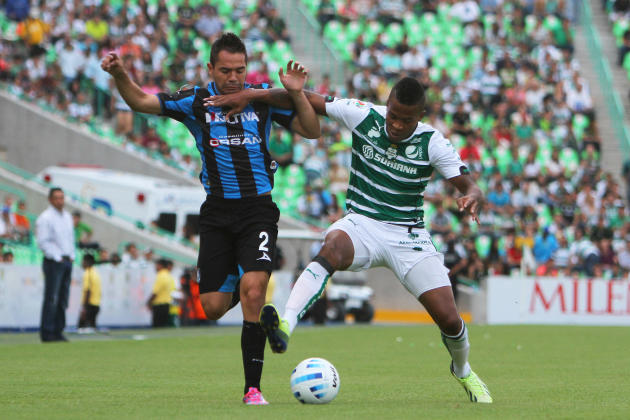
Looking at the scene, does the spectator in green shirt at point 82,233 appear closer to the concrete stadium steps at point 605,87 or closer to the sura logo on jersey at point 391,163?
the concrete stadium steps at point 605,87

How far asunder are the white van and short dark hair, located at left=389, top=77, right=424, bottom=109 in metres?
19.2

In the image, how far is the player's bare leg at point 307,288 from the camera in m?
7.64

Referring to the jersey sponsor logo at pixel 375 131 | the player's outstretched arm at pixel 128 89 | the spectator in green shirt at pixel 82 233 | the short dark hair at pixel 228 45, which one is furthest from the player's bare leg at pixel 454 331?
the spectator in green shirt at pixel 82 233

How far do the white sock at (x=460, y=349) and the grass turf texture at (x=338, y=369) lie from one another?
0.79 feet

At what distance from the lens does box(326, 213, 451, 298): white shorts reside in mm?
8742

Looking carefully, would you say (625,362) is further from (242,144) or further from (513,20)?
(513,20)

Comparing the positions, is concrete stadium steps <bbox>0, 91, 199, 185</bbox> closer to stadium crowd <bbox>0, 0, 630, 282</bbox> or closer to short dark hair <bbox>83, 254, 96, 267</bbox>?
stadium crowd <bbox>0, 0, 630, 282</bbox>

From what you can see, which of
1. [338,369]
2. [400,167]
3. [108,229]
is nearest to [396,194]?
[400,167]

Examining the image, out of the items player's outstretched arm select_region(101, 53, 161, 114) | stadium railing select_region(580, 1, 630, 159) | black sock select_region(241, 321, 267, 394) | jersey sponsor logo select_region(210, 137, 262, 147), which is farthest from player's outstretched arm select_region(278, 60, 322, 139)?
stadium railing select_region(580, 1, 630, 159)

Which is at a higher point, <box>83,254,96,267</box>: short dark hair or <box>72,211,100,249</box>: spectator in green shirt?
<box>72,211,100,249</box>: spectator in green shirt

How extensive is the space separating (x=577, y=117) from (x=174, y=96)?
26.4 meters

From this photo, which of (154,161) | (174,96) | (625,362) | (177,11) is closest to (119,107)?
(154,161)

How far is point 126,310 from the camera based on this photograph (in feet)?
74.7

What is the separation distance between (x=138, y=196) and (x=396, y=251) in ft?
63.0
